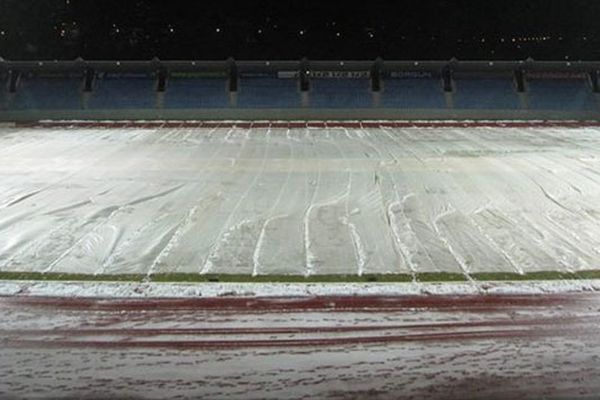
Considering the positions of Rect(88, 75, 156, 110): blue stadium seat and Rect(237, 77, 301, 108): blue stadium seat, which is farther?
Rect(237, 77, 301, 108): blue stadium seat

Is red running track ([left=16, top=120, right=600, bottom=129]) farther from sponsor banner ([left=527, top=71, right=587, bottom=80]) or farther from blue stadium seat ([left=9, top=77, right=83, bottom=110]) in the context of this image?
sponsor banner ([left=527, top=71, right=587, bottom=80])

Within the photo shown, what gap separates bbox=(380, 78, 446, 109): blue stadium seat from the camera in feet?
62.0

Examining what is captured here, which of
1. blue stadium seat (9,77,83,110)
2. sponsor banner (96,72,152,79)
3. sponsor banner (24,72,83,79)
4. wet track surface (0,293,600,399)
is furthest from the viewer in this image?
sponsor banner (96,72,152,79)

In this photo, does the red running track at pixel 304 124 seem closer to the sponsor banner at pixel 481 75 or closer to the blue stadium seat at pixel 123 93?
the blue stadium seat at pixel 123 93

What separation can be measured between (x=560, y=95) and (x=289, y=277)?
58.2 ft

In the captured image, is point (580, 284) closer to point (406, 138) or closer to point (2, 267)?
point (2, 267)

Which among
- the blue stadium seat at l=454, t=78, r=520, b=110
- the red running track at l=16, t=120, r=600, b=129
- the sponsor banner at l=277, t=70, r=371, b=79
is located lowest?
the red running track at l=16, t=120, r=600, b=129

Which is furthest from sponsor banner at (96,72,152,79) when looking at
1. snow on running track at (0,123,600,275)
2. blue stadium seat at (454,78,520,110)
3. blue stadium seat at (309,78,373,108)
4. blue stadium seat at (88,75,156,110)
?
blue stadium seat at (454,78,520,110)

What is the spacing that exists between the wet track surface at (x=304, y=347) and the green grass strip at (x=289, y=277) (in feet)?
1.35

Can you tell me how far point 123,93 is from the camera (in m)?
19.2

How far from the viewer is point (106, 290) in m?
4.84
